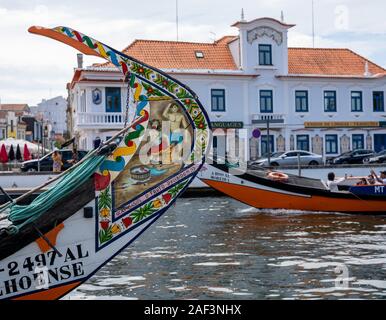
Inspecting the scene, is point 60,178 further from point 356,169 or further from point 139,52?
point 139,52

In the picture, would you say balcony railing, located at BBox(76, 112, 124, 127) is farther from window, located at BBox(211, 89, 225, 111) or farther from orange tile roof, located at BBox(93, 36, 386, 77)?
Result: window, located at BBox(211, 89, 225, 111)

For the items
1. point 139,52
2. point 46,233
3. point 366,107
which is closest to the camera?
point 46,233

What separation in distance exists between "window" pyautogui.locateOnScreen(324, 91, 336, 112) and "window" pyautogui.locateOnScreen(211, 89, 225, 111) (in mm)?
7095

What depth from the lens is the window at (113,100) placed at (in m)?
36.6

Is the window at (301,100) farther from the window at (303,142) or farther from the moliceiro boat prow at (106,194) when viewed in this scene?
the moliceiro boat prow at (106,194)

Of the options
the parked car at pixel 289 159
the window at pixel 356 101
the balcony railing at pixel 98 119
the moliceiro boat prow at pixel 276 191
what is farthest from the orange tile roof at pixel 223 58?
the moliceiro boat prow at pixel 276 191

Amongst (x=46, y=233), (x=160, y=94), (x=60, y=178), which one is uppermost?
(x=160, y=94)

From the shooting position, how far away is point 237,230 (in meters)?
17.5

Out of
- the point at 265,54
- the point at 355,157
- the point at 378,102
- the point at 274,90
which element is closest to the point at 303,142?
the point at 274,90

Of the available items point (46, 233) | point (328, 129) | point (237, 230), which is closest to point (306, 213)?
point (237, 230)

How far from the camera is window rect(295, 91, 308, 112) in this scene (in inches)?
1603

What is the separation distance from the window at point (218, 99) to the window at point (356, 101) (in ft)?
29.8

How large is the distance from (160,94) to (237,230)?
9.31 m

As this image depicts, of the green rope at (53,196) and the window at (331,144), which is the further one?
the window at (331,144)
